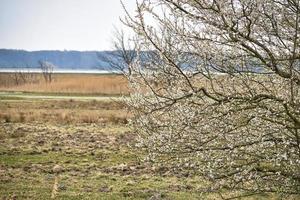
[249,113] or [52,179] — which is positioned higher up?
[249,113]

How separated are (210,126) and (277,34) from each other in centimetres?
154

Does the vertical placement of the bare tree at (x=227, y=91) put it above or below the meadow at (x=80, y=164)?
above

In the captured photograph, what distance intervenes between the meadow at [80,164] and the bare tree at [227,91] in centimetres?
155

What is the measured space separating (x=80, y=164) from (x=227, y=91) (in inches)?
433

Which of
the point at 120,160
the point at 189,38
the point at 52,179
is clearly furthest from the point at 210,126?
the point at 120,160

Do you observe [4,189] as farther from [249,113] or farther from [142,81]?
[249,113]

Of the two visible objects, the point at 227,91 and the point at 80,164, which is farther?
the point at 80,164

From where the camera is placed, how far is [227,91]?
7.73 m

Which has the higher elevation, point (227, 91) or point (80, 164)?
point (227, 91)

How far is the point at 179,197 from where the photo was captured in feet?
44.2

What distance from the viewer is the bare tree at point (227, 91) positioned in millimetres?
7336

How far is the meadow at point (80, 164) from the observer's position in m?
13.7

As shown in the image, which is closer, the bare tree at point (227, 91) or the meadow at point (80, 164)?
the bare tree at point (227, 91)

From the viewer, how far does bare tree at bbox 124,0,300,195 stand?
24.1 feet
